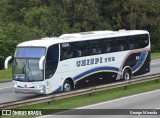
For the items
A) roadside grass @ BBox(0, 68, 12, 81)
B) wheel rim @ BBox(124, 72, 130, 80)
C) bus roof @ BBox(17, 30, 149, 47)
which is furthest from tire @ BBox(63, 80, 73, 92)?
roadside grass @ BBox(0, 68, 12, 81)

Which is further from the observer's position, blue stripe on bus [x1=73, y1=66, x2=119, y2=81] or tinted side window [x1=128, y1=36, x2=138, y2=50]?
tinted side window [x1=128, y1=36, x2=138, y2=50]

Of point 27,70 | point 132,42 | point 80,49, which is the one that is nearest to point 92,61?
point 80,49

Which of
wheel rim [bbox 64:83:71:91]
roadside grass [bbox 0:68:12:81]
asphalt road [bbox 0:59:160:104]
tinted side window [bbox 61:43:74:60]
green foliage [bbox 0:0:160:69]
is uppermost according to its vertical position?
green foliage [bbox 0:0:160:69]

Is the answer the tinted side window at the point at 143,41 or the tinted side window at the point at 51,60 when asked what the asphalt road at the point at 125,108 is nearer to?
the tinted side window at the point at 51,60

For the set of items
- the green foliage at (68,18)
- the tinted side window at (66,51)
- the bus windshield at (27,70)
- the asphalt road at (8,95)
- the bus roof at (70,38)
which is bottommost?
the asphalt road at (8,95)

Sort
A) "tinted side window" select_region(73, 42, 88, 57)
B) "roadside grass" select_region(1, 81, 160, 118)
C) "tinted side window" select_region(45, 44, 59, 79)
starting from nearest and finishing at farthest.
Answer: "roadside grass" select_region(1, 81, 160, 118) → "tinted side window" select_region(45, 44, 59, 79) → "tinted side window" select_region(73, 42, 88, 57)

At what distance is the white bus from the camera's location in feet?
74.2

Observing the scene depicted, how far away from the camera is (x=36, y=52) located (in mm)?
22781

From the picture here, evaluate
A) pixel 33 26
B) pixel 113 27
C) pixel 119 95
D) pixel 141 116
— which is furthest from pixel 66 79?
pixel 113 27

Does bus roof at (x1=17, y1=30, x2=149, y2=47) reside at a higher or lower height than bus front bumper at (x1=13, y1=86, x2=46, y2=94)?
higher

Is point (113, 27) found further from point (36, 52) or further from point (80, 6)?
point (36, 52)

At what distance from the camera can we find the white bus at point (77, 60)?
74.2ft

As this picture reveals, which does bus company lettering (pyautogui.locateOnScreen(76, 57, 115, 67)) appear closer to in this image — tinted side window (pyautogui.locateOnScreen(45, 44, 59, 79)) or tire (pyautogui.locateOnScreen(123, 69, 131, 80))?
tire (pyautogui.locateOnScreen(123, 69, 131, 80))

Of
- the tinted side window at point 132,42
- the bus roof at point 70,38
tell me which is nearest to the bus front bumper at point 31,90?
the bus roof at point 70,38
